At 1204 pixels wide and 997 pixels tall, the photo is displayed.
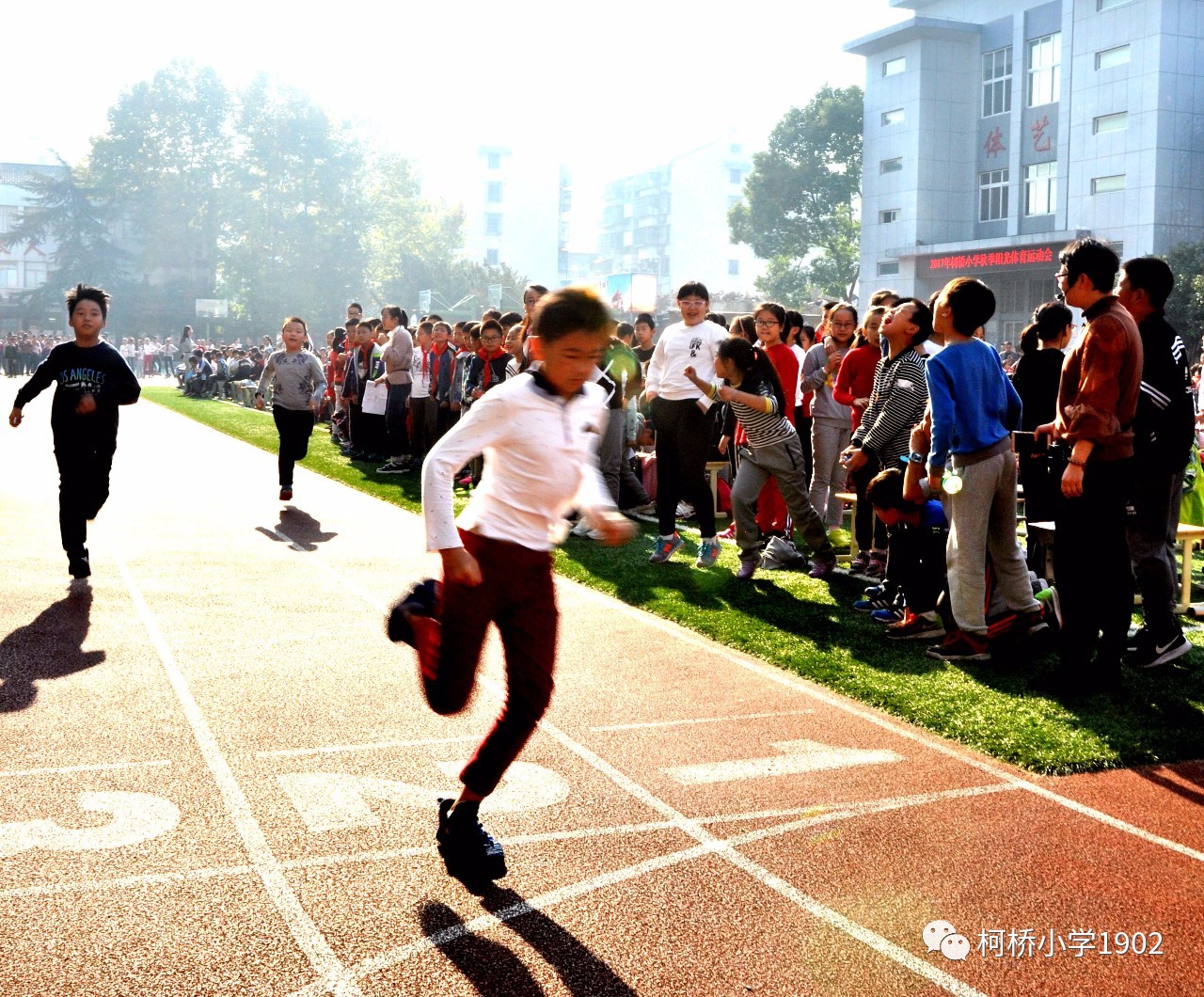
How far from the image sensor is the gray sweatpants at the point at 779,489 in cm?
991

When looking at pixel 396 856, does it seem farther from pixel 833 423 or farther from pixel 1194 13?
pixel 1194 13

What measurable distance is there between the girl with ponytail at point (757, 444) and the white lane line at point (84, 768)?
5.20 meters

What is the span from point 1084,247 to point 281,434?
34.9 ft

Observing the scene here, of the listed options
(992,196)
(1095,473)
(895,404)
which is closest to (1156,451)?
(1095,473)

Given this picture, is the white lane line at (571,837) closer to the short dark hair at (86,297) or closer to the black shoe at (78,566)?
the black shoe at (78,566)

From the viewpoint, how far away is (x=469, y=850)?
4348mm

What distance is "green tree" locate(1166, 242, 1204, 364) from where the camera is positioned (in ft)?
148

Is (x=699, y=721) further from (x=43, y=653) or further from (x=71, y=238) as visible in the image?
(x=71, y=238)

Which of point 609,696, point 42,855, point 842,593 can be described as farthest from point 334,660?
point 842,593

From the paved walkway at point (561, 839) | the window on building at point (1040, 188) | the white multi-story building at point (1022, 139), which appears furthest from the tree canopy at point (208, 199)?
the paved walkway at point (561, 839)

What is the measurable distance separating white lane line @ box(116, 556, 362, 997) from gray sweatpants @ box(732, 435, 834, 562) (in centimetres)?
445

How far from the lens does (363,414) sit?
2127 cm

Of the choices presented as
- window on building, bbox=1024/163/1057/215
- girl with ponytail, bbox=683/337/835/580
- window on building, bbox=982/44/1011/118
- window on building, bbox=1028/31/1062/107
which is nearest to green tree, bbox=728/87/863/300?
window on building, bbox=982/44/1011/118

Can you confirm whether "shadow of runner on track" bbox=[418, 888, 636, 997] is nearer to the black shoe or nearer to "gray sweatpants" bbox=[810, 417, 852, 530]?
the black shoe
